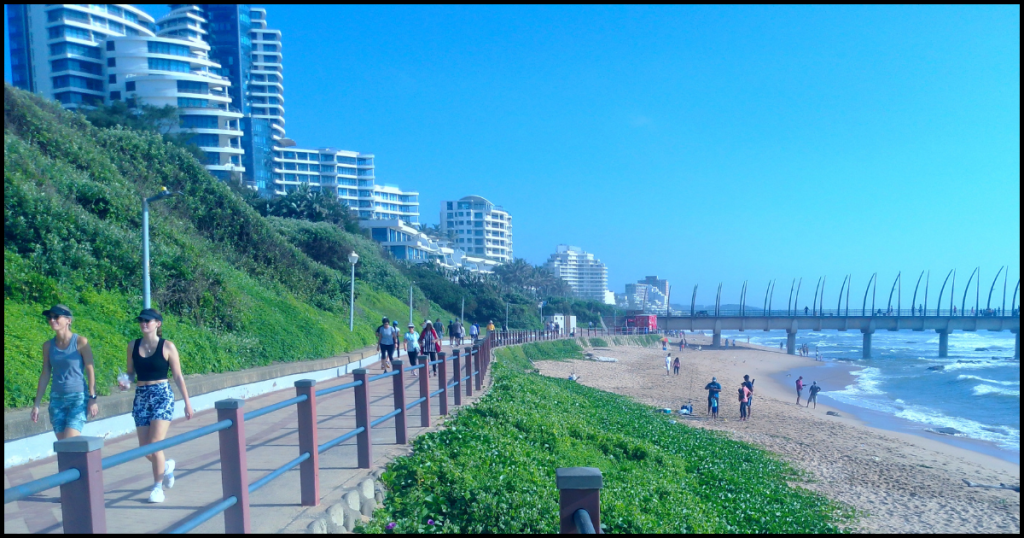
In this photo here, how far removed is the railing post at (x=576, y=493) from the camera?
3.18 m

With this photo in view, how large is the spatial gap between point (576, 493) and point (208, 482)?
3623mm

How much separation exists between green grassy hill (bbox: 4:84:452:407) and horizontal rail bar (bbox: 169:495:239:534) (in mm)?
5840

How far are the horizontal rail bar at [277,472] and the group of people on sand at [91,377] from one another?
129 cm

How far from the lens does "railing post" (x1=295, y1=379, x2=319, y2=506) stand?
4.76 metres

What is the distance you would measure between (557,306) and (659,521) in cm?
7931

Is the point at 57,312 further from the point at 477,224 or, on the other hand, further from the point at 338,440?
the point at 477,224

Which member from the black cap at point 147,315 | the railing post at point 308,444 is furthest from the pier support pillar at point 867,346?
the black cap at point 147,315

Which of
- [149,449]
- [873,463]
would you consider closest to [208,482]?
[149,449]

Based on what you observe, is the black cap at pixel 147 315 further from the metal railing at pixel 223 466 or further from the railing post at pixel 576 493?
the railing post at pixel 576 493

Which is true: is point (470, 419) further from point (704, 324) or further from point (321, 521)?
point (704, 324)

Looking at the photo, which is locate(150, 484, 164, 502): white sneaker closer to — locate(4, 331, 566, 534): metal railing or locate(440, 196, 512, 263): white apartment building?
locate(4, 331, 566, 534): metal railing

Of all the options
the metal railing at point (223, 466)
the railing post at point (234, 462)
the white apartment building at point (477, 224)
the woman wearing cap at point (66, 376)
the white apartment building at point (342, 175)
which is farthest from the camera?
the white apartment building at point (477, 224)

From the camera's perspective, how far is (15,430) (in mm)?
6742

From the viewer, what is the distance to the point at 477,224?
149750mm
